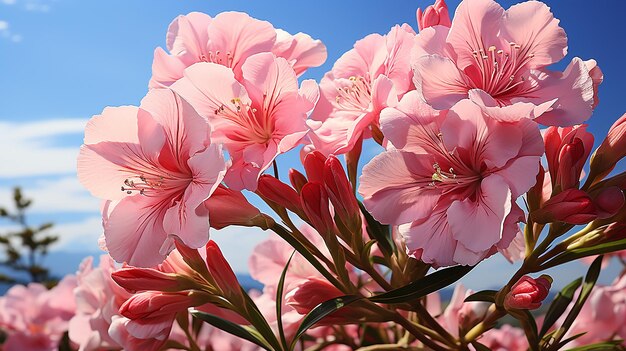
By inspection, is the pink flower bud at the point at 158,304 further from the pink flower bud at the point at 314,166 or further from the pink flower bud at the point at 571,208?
the pink flower bud at the point at 571,208

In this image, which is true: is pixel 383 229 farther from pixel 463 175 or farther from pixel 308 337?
pixel 308 337

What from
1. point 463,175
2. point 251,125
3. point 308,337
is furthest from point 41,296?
point 463,175

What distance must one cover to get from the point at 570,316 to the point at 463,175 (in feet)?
1.45

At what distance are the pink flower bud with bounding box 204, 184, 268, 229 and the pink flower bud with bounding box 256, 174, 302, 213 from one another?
1.2 inches

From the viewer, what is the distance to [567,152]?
40.0 inches

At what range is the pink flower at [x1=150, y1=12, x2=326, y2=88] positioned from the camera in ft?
4.01

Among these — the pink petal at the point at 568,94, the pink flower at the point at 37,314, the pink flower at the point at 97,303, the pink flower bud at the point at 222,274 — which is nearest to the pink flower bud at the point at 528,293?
the pink petal at the point at 568,94

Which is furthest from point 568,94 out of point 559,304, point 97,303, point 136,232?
point 97,303

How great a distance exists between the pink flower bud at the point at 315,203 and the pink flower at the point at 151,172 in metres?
0.15

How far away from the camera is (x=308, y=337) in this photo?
1999 millimetres

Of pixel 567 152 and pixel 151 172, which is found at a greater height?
pixel 567 152

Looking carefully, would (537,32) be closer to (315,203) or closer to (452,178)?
(452,178)

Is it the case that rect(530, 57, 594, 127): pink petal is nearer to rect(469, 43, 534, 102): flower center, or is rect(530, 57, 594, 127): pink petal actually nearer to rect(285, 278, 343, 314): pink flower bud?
rect(469, 43, 534, 102): flower center

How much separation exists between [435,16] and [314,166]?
1.07ft
